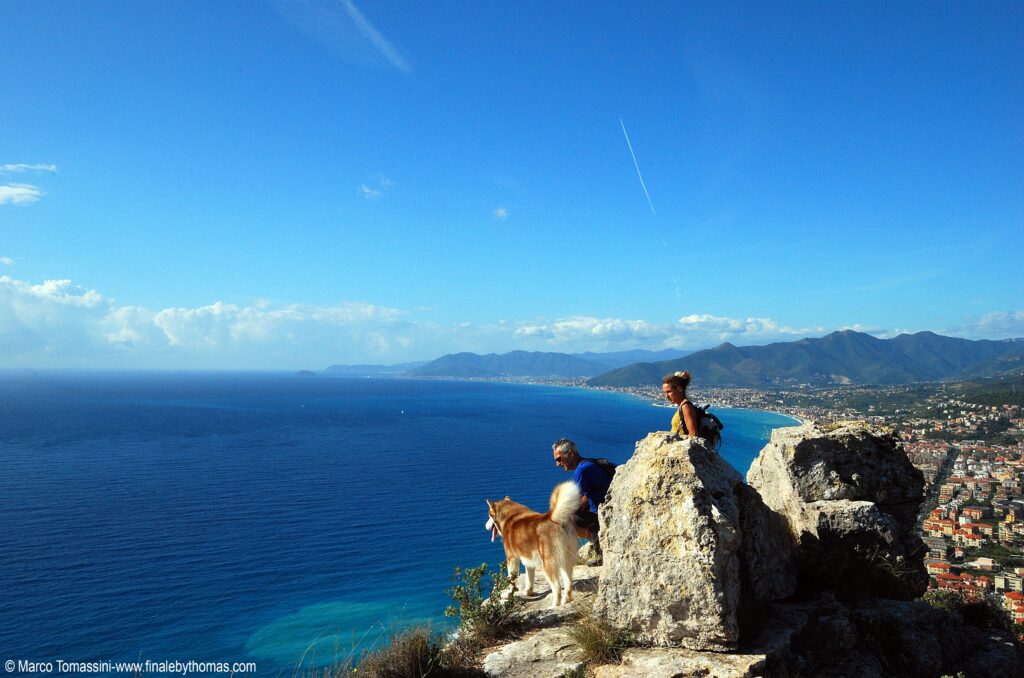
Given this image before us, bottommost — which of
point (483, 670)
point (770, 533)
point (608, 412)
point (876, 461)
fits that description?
point (608, 412)

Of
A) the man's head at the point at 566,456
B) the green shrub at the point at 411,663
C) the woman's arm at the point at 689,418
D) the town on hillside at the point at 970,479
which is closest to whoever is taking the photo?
the green shrub at the point at 411,663

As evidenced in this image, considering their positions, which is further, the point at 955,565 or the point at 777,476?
the point at 955,565

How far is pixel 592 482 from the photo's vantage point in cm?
774

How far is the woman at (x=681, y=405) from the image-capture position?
715cm

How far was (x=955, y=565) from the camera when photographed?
36562 mm

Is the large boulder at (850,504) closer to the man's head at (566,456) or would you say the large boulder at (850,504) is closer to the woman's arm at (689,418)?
the woman's arm at (689,418)

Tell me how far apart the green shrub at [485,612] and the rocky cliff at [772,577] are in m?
0.30

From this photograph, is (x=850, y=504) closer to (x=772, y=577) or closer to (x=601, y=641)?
(x=772, y=577)

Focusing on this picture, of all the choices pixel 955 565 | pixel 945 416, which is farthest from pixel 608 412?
pixel 955 565

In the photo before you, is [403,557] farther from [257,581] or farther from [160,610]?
[160,610]

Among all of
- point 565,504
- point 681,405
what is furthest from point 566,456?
point 681,405

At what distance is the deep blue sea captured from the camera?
27.5 m

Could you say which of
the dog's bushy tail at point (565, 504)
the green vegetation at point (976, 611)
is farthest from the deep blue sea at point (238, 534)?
the green vegetation at point (976, 611)

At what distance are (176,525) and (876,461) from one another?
50019 mm
